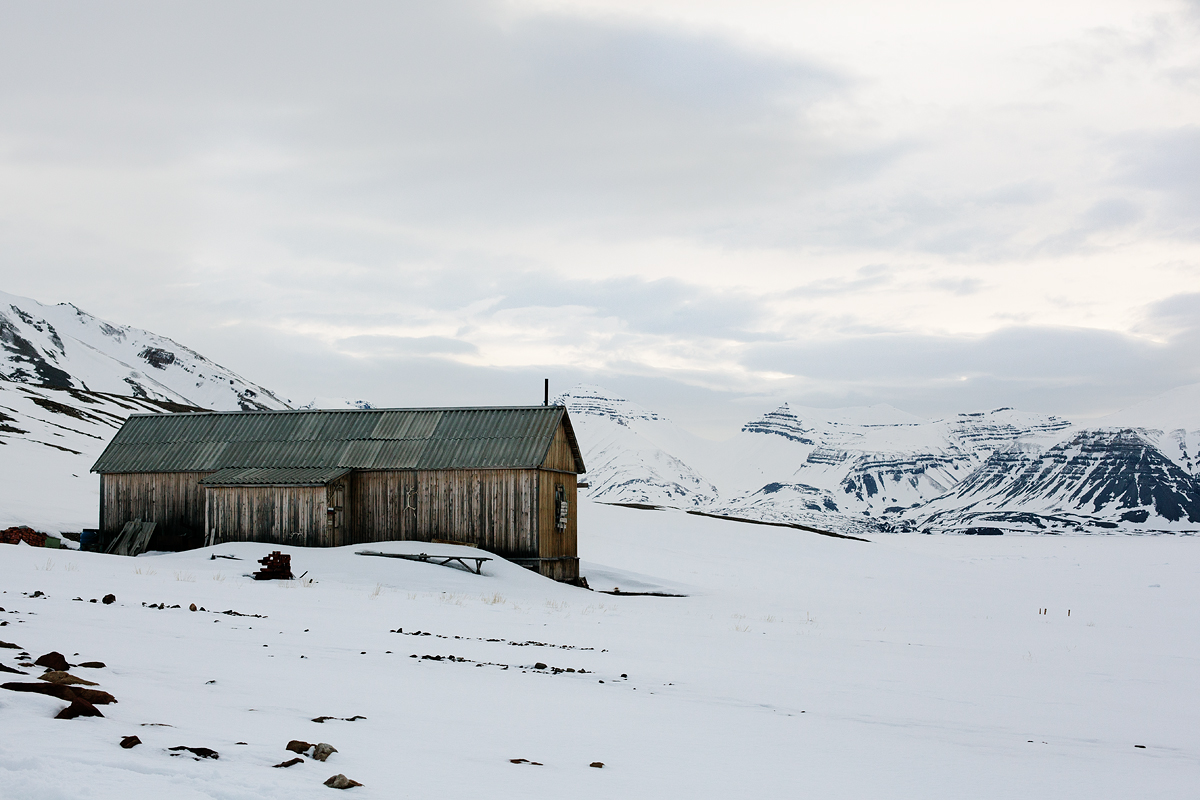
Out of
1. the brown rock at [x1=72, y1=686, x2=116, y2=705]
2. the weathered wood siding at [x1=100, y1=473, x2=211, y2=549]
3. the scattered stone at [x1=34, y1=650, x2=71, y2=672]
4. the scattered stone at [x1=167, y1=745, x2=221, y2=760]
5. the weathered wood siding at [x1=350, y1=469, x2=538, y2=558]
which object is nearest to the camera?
the scattered stone at [x1=167, y1=745, x2=221, y2=760]

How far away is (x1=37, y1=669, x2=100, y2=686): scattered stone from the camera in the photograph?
21.8ft

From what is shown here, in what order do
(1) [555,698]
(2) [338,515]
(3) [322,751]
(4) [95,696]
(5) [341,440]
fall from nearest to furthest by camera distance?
(3) [322,751]
(4) [95,696]
(1) [555,698]
(2) [338,515]
(5) [341,440]

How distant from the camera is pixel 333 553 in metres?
27.8

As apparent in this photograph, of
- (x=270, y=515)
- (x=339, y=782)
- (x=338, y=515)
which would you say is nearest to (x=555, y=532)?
(x=338, y=515)

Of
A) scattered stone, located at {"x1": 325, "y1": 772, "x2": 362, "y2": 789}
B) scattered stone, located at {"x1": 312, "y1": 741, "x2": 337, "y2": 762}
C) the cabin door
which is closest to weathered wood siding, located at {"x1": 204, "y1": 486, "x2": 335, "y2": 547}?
the cabin door

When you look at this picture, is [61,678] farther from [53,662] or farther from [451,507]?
[451,507]

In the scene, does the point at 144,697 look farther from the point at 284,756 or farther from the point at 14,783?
the point at 14,783

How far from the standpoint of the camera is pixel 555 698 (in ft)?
30.9

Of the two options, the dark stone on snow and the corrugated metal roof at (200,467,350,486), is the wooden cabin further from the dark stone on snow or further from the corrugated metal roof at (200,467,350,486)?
the dark stone on snow

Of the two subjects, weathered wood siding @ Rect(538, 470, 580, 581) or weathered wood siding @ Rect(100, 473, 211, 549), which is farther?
weathered wood siding @ Rect(100, 473, 211, 549)

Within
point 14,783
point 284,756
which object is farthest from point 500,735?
point 14,783

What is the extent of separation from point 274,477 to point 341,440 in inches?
114

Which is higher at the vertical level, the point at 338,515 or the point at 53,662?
the point at 338,515

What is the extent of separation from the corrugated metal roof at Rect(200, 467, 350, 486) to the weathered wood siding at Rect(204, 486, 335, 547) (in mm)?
206
